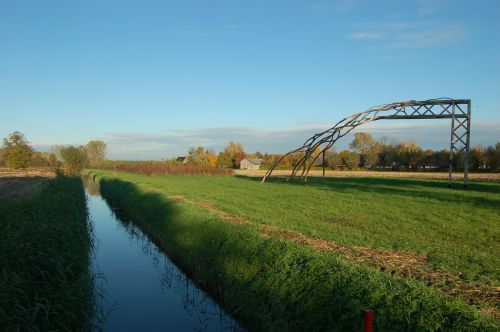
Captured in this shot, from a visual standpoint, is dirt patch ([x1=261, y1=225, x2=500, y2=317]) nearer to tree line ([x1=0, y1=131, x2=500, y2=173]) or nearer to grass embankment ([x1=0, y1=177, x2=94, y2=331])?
grass embankment ([x1=0, y1=177, x2=94, y2=331])

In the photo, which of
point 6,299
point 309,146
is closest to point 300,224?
point 6,299

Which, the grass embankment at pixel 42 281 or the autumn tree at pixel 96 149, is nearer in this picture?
the grass embankment at pixel 42 281

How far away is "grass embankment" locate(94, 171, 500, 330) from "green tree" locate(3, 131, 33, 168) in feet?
211

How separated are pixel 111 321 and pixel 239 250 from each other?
3512 millimetres

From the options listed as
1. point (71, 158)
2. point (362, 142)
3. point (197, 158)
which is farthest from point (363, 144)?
point (71, 158)

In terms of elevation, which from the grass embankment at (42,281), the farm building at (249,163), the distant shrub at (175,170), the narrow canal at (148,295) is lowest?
the narrow canal at (148,295)

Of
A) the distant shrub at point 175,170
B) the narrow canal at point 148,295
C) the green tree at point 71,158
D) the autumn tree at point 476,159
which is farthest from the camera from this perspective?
the autumn tree at point 476,159

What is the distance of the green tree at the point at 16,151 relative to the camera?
71938 millimetres

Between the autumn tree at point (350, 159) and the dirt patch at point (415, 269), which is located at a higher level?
the autumn tree at point (350, 159)

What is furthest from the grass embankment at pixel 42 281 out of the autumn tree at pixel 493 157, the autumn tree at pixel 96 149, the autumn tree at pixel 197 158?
the autumn tree at pixel 96 149

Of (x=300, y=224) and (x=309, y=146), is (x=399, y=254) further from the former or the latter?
(x=309, y=146)

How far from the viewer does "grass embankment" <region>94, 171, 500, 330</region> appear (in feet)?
21.8

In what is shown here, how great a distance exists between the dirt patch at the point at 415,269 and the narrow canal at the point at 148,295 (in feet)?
9.88

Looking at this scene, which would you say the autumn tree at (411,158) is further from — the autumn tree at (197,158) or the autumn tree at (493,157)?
the autumn tree at (197,158)
